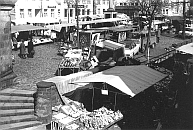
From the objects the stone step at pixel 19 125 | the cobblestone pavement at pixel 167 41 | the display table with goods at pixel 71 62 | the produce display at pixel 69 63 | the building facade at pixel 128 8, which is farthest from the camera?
the building facade at pixel 128 8

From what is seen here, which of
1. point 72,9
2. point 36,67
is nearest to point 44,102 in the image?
point 36,67

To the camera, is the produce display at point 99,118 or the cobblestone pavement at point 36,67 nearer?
the produce display at point 99,118

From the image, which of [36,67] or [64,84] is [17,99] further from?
[36,67]

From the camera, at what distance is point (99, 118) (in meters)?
11.1

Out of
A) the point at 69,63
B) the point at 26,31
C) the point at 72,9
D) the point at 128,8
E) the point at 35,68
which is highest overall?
the point at 128,8

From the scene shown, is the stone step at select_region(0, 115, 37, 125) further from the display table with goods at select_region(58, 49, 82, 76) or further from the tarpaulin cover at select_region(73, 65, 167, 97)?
the display table with goods at select_region(58, 49, 82, 76)

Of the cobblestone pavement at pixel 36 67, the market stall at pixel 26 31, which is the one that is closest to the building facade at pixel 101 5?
the market stall at pixel 26 31

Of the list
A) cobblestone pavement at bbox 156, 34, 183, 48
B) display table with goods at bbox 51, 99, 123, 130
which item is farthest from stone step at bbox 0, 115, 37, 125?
cobblestone pavement at bbox 156, 34, 183, 48

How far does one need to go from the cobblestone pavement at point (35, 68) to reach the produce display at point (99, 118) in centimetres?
375

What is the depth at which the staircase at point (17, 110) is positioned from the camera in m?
11.1

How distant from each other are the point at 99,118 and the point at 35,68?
8.71 meters

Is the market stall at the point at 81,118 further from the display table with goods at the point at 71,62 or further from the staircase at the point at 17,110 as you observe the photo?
the display table with goods at the point at 71,62

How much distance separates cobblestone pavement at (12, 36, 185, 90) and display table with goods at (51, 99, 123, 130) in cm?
294

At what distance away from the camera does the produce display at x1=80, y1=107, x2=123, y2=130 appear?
10805 millimetres
